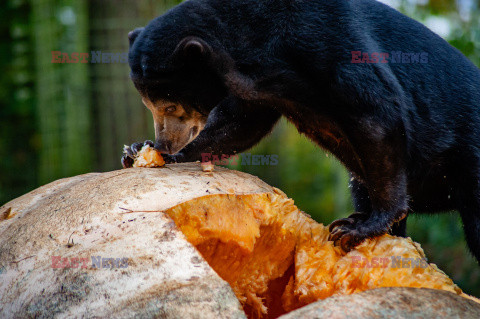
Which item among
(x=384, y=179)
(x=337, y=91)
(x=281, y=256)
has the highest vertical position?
(x=337, y=91)

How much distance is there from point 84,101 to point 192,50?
2951 millimetres

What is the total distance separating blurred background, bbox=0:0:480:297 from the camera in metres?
5.13

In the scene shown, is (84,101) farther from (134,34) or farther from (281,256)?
(281,256)

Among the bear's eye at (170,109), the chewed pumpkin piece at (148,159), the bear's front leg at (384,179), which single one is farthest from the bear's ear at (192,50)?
the bear's front leg at (384,179)

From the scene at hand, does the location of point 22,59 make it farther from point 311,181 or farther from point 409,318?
point 409,318

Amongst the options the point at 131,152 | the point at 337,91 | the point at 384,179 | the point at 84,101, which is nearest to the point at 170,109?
the point at 131,152

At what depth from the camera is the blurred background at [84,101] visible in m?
5.13

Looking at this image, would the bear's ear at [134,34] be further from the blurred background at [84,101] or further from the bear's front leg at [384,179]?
the bear's front leg at [384,179]

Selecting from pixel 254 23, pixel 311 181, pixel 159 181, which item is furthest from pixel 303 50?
pixel 311 181

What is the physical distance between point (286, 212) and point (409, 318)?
0.87m

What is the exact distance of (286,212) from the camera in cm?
249

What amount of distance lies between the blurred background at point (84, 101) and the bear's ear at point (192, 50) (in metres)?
1.21

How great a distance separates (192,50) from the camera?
322 cm

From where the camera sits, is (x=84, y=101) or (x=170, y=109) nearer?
(x=170, y=109)
